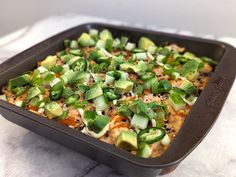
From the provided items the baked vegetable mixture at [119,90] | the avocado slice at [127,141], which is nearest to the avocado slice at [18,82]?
the baked vegetable mixture at [119,90]

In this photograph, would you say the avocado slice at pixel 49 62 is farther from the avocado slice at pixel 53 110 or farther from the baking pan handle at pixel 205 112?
the baking pan handle at pixel 205 112

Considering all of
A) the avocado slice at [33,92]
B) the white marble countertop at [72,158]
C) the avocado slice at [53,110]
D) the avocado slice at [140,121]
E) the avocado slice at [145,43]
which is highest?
the avocado slice at [145,43]

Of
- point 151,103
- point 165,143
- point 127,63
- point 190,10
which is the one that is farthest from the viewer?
point 190,10

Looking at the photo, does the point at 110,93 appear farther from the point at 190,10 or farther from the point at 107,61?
the point at 190,10

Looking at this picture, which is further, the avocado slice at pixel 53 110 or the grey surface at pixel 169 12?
the grey surface at pixel 169 12

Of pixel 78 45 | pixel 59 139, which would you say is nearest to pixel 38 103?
pixel 59 139

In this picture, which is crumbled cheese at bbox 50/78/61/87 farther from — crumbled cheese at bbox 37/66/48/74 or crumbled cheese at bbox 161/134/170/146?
crumbled cheese at bbox 161/134/170/146

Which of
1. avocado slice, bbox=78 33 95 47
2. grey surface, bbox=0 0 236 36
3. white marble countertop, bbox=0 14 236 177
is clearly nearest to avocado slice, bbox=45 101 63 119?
white marble countertop, bbox=0 14 236 177
